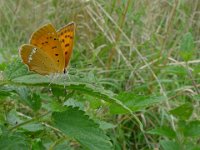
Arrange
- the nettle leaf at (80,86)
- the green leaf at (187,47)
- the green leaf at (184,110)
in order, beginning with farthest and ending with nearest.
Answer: the green leaf at (187,47), the green leaf at (184,110), the nettle leaf at (80,86)

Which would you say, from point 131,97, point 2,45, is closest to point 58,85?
point 131,97

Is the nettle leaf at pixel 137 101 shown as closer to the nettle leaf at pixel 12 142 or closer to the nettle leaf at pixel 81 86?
the nettle leaf at pixel 81 86

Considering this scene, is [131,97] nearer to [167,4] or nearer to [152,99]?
[152,99]

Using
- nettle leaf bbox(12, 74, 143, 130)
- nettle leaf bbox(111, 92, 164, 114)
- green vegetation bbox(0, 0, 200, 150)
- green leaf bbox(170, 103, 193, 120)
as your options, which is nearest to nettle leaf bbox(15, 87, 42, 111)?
green vegetation bbox(0, 0, 200, 150)

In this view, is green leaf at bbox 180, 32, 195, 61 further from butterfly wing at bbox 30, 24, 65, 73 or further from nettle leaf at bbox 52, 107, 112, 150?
nettle leaf at bbox 52, 107, 112, 150

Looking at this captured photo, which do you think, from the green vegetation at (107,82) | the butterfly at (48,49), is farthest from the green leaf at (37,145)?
the butterfly at (48,49)

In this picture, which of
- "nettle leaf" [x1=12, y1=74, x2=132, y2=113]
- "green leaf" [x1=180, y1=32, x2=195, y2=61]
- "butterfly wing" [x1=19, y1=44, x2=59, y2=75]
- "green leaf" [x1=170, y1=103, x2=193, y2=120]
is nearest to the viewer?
"nettle leaf" [x1=12, y1=74, x2=132, y2=113]

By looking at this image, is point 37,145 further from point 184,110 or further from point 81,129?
point 184,110

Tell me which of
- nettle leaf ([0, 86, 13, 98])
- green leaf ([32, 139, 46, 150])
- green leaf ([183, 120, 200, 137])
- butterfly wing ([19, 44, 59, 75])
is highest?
butterfly wing ([19, 44, 59, 75])
